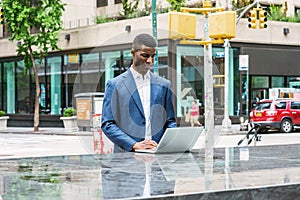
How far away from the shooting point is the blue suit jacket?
5434 millimetres

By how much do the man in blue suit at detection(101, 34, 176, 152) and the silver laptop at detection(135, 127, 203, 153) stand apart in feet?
0.34

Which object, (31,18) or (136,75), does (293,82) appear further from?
(136,75)

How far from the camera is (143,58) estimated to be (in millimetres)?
5328

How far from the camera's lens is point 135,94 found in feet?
17.9

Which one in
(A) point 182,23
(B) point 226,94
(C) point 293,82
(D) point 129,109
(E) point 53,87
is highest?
(A) point 182,23

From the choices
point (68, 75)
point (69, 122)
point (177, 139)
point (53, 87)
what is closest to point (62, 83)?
point (68, 75)

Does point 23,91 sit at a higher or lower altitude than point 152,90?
lower

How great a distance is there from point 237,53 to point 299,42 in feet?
15.5

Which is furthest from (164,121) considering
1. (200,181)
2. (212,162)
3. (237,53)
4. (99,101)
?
(237,53)

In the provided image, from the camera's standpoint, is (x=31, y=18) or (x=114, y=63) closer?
(x=114, y=63)

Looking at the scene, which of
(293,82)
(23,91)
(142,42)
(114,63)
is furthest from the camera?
(23,91)

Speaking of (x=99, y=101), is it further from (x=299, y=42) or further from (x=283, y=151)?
(x=299, y=42)

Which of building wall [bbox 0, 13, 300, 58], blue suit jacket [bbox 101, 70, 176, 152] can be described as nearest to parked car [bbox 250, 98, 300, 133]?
building wall [bbox 0, 13, 300, 58]

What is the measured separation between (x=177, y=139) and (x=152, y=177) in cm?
142
